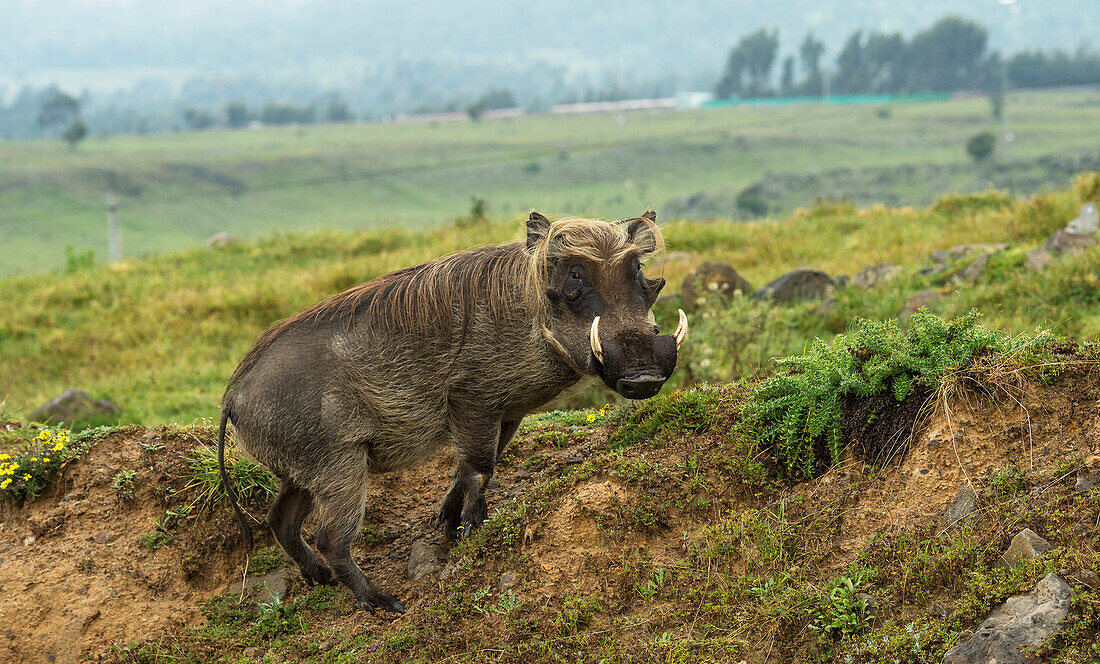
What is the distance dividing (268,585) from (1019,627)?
348 cm

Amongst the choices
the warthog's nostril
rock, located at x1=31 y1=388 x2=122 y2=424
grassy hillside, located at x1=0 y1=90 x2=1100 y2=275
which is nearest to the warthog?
the warthog's nostril

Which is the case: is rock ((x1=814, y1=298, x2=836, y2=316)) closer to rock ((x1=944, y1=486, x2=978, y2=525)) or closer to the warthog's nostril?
rock ((x1=944, y1=486, x2=978, y2=525))

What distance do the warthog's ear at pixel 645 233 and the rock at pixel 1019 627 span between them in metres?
2.16

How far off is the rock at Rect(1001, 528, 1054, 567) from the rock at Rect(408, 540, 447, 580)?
8.35ft

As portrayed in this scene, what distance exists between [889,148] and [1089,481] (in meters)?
59.1

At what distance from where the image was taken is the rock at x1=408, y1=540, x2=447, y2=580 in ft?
14.7

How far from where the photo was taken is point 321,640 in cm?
413

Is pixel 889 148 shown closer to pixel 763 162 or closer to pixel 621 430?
pixel 763 162

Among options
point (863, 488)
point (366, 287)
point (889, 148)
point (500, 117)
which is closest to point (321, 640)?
point (366, 287)

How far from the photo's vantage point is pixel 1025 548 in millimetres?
3133

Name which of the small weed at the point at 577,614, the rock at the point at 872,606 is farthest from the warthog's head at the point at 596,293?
the rock at the point at 872,606

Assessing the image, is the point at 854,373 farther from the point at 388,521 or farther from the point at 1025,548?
the point at 388,521

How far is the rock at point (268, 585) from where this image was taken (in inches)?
182


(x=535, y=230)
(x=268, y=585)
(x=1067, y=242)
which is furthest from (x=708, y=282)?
(x=268, y=585)
